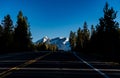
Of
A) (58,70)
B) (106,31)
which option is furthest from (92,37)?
(58,70)

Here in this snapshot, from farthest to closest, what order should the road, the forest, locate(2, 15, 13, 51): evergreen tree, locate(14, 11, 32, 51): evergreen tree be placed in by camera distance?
locate(14, 11, 32, 51): evergreen tree, locate(2, 15, 13, 51): evergreen tree, the forest, the road

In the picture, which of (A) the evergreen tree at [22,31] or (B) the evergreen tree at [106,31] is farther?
(A) the evergreen tree at [22,31]

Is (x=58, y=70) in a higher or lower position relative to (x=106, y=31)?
lower

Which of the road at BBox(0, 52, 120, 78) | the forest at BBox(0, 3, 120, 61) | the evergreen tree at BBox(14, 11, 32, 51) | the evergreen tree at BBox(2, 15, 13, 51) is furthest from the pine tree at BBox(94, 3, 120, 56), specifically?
the road at BBox(0, 52, 120, 78)

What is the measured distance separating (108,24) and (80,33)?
88.7m

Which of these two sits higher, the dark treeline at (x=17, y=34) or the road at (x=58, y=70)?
the dark treeline at (x=17, y=34)

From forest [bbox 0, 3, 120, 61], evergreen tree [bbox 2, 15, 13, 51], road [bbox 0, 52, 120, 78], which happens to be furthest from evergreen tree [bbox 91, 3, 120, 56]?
road [bbox 0, 52, 120, 78]

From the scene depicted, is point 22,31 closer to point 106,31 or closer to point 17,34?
point 17,34

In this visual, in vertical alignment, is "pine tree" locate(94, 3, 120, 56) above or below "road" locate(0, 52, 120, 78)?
above

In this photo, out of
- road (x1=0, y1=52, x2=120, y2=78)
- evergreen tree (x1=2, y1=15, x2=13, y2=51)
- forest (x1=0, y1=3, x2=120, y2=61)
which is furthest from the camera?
evergreen tree (x1=2, y1=15, x2=13, y2=51)

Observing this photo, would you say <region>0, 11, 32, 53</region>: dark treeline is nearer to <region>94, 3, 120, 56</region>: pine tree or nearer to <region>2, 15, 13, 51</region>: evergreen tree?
<region>2, 15, 13, 51</region>: evergreen tree

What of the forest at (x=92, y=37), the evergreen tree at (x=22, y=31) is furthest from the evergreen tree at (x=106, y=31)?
the evergreen tree at (x=22, y=31)

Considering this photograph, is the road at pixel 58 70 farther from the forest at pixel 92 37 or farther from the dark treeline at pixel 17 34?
the dark treeline at pixel 17 34

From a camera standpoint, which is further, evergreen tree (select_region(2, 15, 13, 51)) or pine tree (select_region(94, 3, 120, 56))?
evergreen tree (select_region(2, 15, 13, 51))
